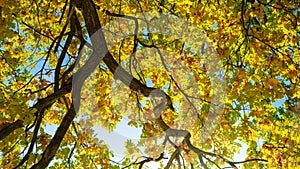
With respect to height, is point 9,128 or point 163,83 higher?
point 163,83

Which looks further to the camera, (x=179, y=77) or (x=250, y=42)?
(x=179, y=77)

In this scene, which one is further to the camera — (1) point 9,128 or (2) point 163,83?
(2) point 163,83

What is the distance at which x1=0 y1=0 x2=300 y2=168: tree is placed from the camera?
17.1 feet

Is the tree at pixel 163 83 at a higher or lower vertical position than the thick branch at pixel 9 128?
higher

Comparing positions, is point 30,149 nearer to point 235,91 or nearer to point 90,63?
point 90,63

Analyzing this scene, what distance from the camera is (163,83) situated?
7.64m

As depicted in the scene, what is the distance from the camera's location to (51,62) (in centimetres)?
806

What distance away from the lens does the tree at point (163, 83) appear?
5.21m

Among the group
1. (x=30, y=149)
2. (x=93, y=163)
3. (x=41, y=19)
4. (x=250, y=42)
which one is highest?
(x=41, y=19)

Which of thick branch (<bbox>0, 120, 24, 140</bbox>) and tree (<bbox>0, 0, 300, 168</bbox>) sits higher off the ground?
tree (<bbox>0, 0, 300, 168</bbox>)

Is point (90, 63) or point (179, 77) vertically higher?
point (179, 77)

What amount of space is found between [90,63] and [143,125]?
1.97 metres

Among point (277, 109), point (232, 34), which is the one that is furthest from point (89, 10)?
point (277, 109)

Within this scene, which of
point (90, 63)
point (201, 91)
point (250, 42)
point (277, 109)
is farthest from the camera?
point (201, 91)
